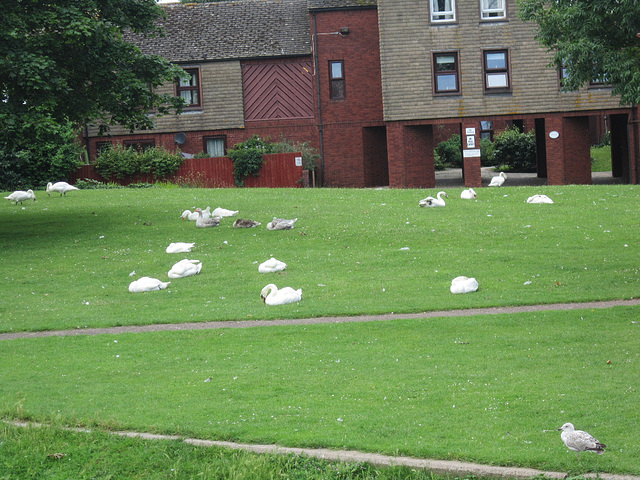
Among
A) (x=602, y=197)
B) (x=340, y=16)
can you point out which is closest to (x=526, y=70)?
(x=340, y=16)

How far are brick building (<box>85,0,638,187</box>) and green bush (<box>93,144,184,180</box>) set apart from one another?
4.98m

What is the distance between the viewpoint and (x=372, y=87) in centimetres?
4369

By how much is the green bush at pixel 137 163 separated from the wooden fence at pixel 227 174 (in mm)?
352

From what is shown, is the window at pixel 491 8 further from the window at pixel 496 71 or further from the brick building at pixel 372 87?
the window at pixel 496 71

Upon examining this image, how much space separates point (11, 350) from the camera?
1224cm

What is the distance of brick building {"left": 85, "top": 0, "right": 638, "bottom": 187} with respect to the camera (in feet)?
132

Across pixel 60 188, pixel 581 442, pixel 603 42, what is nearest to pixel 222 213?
pixel 60 188

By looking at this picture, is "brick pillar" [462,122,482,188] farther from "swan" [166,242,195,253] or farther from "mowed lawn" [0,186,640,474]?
"swan" [166,242,195,253]

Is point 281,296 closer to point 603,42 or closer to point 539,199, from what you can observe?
point 603,42

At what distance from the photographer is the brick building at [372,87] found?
132 ft

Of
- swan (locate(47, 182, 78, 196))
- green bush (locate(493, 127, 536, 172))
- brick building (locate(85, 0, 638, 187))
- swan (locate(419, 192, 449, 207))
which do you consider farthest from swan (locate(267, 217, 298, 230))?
green bush (locate(493, 127, 536, 172))

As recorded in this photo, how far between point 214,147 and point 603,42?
104ft

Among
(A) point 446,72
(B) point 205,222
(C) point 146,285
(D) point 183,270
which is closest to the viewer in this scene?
(C) point 146,285

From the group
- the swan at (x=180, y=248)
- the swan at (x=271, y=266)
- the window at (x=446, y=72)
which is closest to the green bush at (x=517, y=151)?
the window at (x=446, y=72)
